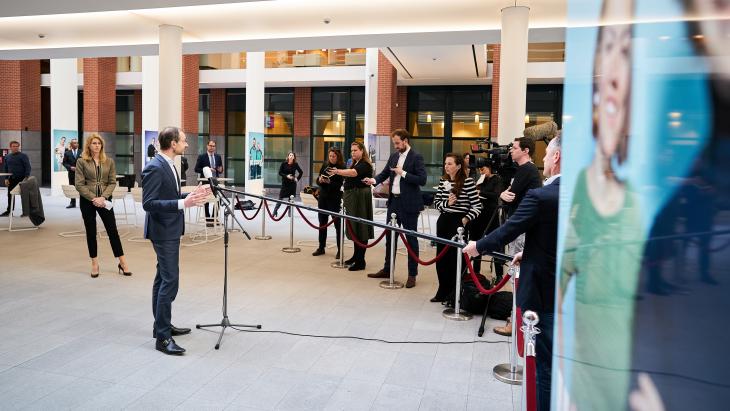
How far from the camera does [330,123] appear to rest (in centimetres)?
2283

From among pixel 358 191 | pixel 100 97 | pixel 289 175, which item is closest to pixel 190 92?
pixel 100 97

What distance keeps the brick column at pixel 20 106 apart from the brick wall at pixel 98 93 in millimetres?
2455

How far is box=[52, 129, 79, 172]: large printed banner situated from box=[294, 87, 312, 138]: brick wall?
8.01 metres

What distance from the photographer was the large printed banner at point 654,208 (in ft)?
2.29

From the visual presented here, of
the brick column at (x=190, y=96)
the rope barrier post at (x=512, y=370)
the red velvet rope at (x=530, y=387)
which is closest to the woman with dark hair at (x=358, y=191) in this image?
the rope barrier post at (x=512, y=370)

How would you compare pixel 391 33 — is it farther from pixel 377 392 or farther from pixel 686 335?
pixel 686 335

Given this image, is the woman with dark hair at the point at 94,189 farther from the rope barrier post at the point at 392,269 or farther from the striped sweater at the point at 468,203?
the striped sweater at the point at 468,203

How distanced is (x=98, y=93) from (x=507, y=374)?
2124cm

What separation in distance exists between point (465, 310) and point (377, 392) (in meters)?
2.34

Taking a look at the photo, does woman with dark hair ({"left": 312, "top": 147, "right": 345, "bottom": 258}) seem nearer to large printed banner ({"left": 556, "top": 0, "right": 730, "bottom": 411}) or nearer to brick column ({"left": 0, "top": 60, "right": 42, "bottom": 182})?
large printed banner ({"left": 556, "top": 0, "right": 730, "bottom": 411})

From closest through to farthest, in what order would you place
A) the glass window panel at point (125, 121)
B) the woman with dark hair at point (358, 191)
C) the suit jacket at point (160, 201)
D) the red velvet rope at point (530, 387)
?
the red velvet rope at point (530, 387)
the suit jacket at point (160, 201)
the woman with dark hair at point (358, 191)
the glass window panel at point (125, 121)

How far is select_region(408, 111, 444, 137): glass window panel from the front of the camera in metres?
21.0

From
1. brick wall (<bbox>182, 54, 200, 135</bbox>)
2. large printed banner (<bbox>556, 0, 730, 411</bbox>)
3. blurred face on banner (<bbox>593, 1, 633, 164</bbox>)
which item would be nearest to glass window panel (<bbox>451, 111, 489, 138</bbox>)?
brick wall (<bbox>182, 54, 200, 135</bbox>)

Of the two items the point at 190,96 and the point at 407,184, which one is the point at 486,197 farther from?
the point at 190,96
